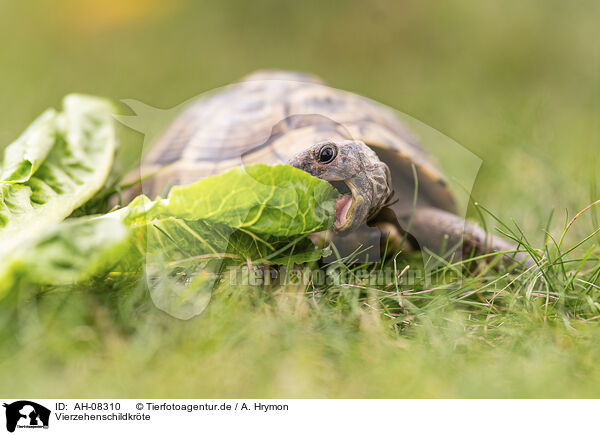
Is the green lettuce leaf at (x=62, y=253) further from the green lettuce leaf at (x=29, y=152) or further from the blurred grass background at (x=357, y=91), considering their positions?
the green lettuce leaf at (x=29, y=152)

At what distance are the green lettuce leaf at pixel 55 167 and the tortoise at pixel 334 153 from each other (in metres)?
0.21

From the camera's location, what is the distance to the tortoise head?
1.43m

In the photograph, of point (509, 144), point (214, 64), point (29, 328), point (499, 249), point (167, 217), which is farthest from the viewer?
point (214, 64)

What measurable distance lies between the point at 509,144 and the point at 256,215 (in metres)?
2.11

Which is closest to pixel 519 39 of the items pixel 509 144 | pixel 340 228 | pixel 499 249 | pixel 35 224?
pixel 509 144

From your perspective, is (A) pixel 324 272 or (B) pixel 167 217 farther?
(A) pixel 324 272

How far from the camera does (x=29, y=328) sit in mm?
1193

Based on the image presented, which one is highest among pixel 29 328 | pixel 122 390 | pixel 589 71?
pixel 589 71

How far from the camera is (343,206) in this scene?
146cm

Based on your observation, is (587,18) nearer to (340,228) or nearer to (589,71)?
(589,71)

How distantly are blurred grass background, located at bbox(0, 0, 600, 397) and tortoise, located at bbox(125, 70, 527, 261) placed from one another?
1.14 ft
